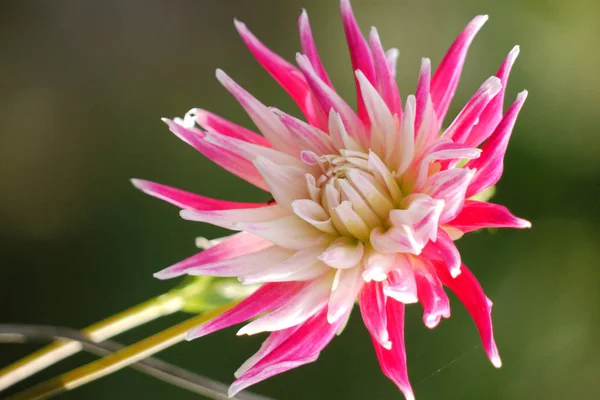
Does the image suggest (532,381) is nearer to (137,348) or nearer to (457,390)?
(457,390)

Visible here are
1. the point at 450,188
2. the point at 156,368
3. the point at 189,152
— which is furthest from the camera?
the point at 189,152

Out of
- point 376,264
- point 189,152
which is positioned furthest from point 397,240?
point 189,152

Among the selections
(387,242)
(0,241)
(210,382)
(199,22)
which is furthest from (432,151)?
(0,241)

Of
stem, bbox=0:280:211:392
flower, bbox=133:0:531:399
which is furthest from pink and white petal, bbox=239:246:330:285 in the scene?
stem, bbox=0:280:211:392

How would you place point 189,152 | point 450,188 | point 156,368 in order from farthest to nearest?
point 189,152 < point 156,368 < point 450,188

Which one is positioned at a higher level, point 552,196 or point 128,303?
point 128,303

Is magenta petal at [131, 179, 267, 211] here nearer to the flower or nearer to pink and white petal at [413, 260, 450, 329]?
the flower

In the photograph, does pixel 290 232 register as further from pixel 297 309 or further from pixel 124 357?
pixel 124 357
